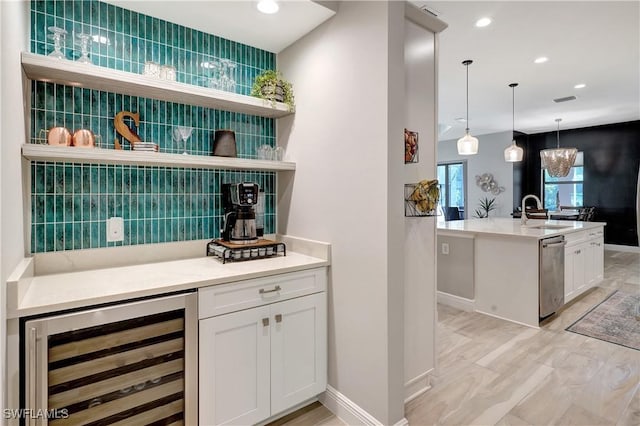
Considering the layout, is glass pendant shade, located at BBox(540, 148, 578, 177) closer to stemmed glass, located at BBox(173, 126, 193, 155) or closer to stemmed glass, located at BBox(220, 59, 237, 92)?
stemmed glass, located at BBox(220, 59, 237, 92)

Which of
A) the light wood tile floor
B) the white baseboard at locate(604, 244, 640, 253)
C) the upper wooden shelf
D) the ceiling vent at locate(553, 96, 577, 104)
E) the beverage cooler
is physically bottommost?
the light wood tile floor

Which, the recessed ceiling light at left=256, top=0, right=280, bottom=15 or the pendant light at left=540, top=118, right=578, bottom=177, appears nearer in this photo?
the recessed ceiling light at left=256, top=0, right=280, bottom=15

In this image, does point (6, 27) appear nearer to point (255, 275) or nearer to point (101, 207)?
point (101, 207)

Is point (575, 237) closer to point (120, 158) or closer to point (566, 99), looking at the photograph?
point (566, 99)

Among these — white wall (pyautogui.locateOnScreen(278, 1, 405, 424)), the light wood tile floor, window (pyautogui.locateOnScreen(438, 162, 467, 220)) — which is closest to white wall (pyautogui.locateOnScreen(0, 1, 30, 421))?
white wall (pyautogui.locateOnScreen(278, 1, 405, 424))

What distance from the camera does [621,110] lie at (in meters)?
6.20

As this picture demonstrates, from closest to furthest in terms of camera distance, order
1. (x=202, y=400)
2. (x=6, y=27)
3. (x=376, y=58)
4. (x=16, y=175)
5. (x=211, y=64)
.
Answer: (x=6, y=27)
(x=16, y=175)
(x=202, y=400)
(x=376, y=58)
(x=211, y=64)

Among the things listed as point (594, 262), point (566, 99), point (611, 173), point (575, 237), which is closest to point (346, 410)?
point (575, 237)

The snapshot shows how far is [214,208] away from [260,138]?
0.61 meters

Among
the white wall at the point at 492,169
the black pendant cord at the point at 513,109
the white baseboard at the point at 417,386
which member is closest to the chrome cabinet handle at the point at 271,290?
the white baseboard at the point at 417,386

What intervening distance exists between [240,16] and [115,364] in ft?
6.34

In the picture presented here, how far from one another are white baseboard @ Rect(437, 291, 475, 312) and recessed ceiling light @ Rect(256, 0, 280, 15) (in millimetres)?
3296

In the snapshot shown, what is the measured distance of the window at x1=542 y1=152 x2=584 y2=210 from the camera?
307 inches

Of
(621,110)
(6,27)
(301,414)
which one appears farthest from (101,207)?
(621,110)
